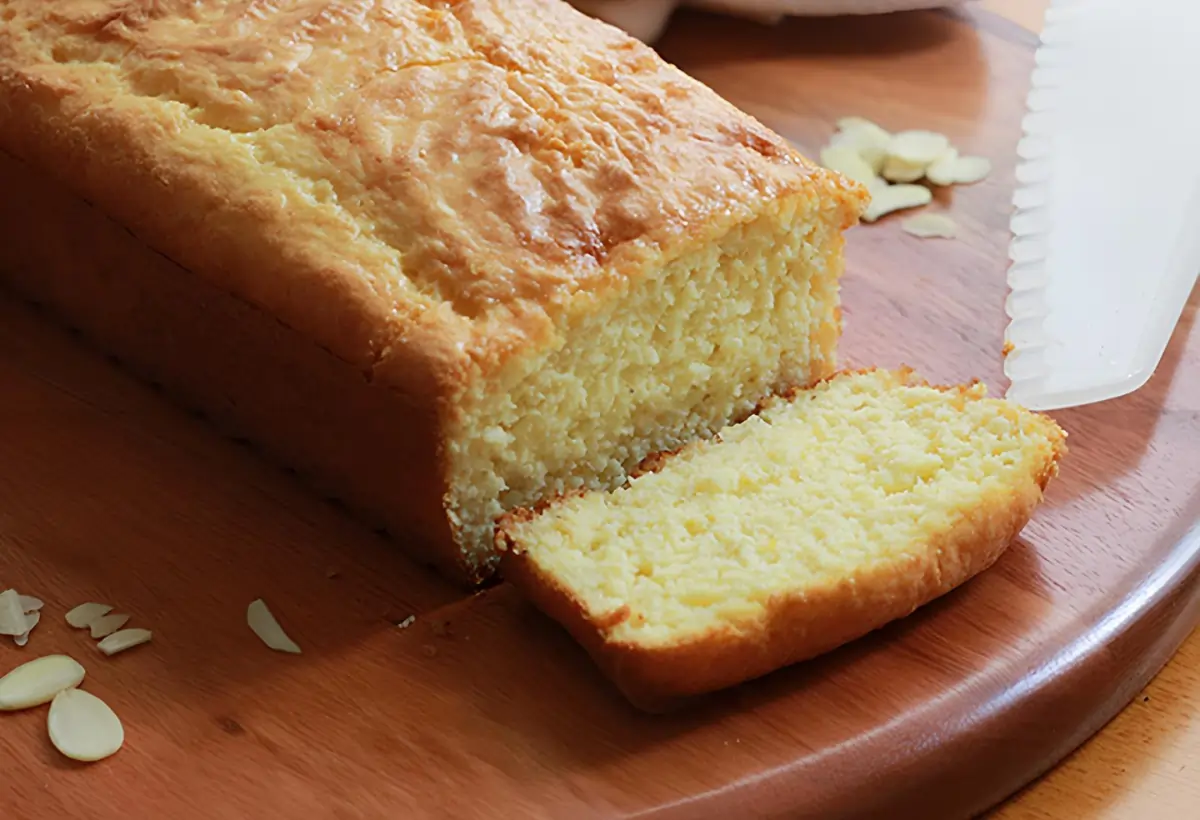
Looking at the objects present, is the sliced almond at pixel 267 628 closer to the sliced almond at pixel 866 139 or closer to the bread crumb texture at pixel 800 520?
the bread crumb texture at pixel 800 520

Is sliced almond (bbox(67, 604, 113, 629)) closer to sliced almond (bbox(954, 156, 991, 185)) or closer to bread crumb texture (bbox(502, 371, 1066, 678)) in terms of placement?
bread crumb texture (bbox(502, 371, 1066, 678))

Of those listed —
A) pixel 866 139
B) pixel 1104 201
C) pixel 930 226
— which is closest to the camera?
pixel 1104 201

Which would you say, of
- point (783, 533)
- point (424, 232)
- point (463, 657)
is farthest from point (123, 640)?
point (783, 533)

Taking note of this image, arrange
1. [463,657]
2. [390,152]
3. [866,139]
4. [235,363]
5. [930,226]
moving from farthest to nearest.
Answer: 1. [866,139]
2. [930,226]
3. [235,363]
4. [390,152]
5. [463,657]

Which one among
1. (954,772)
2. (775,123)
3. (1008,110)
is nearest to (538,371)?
(954,772)

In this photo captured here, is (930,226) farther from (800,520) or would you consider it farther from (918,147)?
(800,520)

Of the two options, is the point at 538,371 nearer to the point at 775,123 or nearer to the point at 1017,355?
the point at 1017,355
